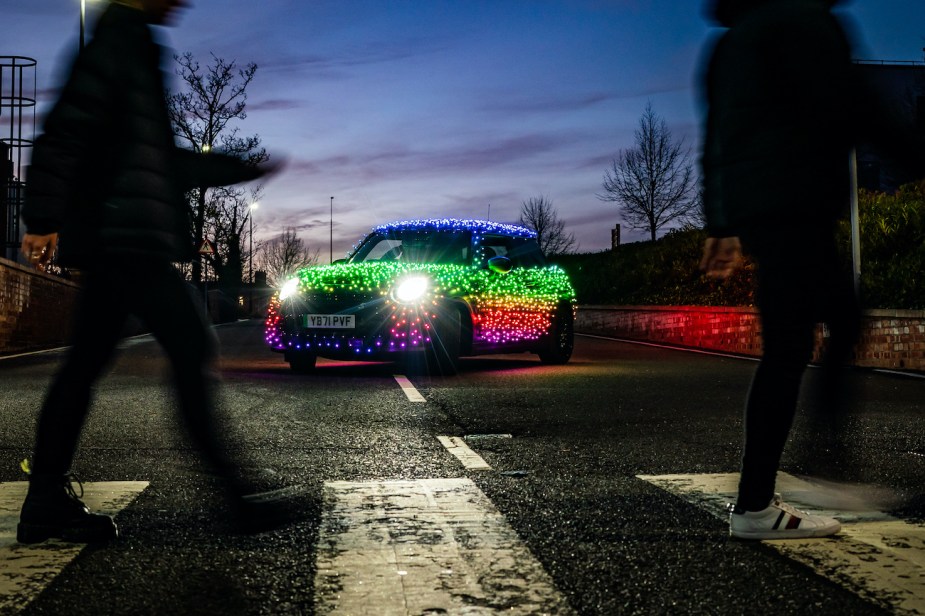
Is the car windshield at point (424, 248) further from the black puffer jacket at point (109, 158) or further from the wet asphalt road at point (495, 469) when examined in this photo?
the black puffer jacket at point (109, 158)

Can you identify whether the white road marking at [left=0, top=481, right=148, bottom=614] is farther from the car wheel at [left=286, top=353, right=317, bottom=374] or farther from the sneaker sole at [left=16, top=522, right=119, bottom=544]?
the car wheel at [left=286, top=353, right=317, bottom=374]

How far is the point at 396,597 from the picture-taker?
9.45 feet

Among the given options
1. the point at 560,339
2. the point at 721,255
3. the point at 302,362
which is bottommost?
the point at 302,362

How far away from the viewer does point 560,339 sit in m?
13.3

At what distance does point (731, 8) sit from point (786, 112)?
1.38ft

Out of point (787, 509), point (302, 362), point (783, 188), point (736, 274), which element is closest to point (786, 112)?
point (783, 188)

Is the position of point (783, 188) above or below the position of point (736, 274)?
below

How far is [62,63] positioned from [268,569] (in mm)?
1730

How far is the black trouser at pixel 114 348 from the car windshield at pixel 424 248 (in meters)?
8.20

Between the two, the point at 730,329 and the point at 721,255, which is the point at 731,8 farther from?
the point at 730,329

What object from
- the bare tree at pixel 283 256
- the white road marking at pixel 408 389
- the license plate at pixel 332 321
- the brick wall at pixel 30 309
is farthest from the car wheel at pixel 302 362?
the bare tree at pixel 283 256

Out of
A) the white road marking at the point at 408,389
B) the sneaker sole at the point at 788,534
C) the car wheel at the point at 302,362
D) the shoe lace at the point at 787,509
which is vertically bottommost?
the sneaker sole at the point at 788,534

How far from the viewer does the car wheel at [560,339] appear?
42.9 ft

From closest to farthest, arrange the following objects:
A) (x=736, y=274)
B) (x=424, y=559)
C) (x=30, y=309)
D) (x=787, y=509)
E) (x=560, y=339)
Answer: (x=424, y=559), (x=787, y=509), (x=560, y=339), (x=30, y=309), (x=736, y=274)
